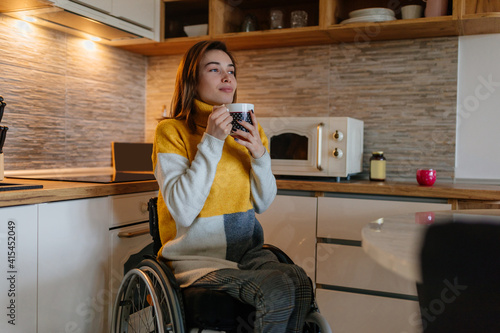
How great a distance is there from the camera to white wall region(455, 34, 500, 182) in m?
2.30

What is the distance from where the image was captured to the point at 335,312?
6.84 ft

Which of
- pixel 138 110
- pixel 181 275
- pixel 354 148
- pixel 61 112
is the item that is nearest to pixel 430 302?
pixel 181 275

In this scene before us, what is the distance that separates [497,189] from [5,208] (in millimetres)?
1782

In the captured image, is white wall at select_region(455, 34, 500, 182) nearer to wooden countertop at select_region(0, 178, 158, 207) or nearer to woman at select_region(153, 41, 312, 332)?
woman at select_region(153, 41, 312, 332)

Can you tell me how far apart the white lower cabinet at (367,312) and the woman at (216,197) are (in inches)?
29.6

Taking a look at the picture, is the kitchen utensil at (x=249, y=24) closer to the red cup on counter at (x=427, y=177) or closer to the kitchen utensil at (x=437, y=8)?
the kitchen utensil at (x=437, y=8)

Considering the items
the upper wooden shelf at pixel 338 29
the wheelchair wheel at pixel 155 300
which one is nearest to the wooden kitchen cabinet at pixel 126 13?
the upper wooden shelf at pixel 338 29

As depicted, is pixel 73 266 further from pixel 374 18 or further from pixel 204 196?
pixel 374 18

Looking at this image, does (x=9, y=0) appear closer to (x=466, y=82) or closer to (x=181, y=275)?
(x=181, y=275)

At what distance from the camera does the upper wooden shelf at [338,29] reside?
2090mm

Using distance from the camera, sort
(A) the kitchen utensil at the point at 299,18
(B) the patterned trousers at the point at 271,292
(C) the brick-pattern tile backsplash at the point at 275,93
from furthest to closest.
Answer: (A) the kitchen utensil at the point at 299,18 → (C) the brick-pattern tile backsplash at the point at 275,93 → (B) the patterned trousers at the point at 271,292

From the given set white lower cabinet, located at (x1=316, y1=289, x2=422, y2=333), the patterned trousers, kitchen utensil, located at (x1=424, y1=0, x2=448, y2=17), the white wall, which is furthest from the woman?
the white wall

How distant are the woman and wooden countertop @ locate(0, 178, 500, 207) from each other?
0.38 meters

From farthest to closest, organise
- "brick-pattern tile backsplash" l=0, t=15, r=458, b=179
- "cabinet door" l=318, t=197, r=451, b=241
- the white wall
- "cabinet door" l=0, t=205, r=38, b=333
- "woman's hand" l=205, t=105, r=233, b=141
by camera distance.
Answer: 1. the white wall
2. "brick-pattern tile backsplash" l=0, t=15, r=458, b=179
3. "cabinet door" l=318, t=197, r=451, b=241
4. "cabinet door" l=0, t=205, r=38, b=333
5. "woman's hand" l=205, t=105, r=233, b=141
